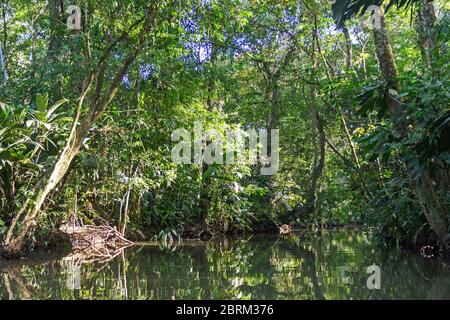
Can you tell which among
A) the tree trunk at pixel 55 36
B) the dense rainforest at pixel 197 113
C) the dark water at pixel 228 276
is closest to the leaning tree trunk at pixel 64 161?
the dense rainforest at pixel 197 113

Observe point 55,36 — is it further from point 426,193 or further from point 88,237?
point 426,193

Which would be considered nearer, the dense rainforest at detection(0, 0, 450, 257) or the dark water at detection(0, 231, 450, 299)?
the dark water at detection(0, 231, 450, 299)

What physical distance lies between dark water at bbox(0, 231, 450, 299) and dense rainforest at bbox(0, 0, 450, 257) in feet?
3.73

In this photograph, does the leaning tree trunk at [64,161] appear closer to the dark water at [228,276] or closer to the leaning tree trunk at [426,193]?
the dark water at [228,276]

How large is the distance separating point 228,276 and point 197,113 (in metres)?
6.58

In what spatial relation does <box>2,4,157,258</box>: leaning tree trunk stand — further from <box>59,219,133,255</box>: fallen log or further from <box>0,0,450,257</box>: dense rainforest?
<box>59,219,133,255</box>: fallen log

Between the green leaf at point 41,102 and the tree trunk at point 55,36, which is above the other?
the tree trunk at point 55,36

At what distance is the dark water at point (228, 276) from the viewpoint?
4.54 metres

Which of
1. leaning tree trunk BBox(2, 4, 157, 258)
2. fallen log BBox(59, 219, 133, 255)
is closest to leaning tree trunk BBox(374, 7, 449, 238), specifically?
leaning tree trunk BBox(2, 4, 157, 258)

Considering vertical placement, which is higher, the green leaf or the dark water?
the green leaf

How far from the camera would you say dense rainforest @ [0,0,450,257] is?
282 inches

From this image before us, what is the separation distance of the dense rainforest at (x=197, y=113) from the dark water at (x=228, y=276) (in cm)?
114

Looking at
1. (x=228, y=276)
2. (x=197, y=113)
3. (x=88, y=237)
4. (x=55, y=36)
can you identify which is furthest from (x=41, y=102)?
(x=228, y=276)
